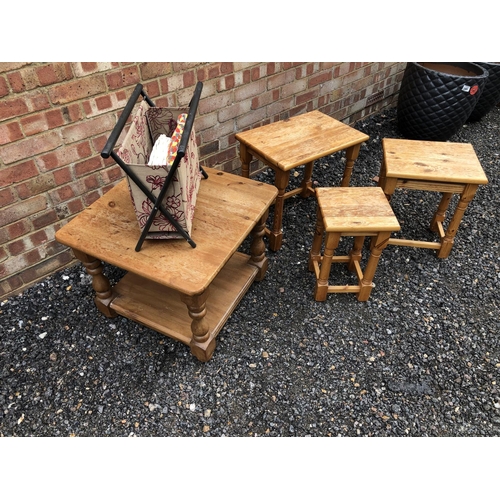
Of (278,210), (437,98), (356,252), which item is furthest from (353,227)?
(437,98)

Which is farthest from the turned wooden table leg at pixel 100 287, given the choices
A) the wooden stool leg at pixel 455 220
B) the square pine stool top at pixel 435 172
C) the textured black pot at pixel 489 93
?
the textured black pot at pixel 489 93

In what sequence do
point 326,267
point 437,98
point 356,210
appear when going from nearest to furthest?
point 356,210, point 326,267, point 437,98

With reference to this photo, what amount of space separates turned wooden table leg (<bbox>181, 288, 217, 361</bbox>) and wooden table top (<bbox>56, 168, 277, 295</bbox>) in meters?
0.13

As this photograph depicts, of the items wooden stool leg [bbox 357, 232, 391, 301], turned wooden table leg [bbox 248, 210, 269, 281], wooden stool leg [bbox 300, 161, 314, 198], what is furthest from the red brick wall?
wooden stool leg [bbox 357, 232, 391, 301]

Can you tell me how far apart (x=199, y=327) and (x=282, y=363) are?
54 cm

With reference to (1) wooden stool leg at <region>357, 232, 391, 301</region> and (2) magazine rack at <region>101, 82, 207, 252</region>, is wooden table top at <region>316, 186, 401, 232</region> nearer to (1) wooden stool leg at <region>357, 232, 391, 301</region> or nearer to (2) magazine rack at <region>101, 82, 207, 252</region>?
(1) wooden stool leg at <region>357, 232, 391, 301</region>

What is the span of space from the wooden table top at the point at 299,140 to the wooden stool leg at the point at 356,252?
0.58m

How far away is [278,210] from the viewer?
274cm

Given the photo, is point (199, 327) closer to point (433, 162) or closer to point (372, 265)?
point (372, 265)

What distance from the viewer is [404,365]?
7.54 ft

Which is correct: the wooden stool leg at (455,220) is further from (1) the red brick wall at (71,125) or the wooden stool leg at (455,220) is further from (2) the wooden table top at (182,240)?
(1) the red brick wall at (71,125)

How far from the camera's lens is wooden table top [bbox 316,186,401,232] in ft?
7.39

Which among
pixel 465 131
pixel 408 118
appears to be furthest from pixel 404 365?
pixel 465 131

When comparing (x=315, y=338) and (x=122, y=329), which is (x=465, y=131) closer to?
(x=315, y=338)
